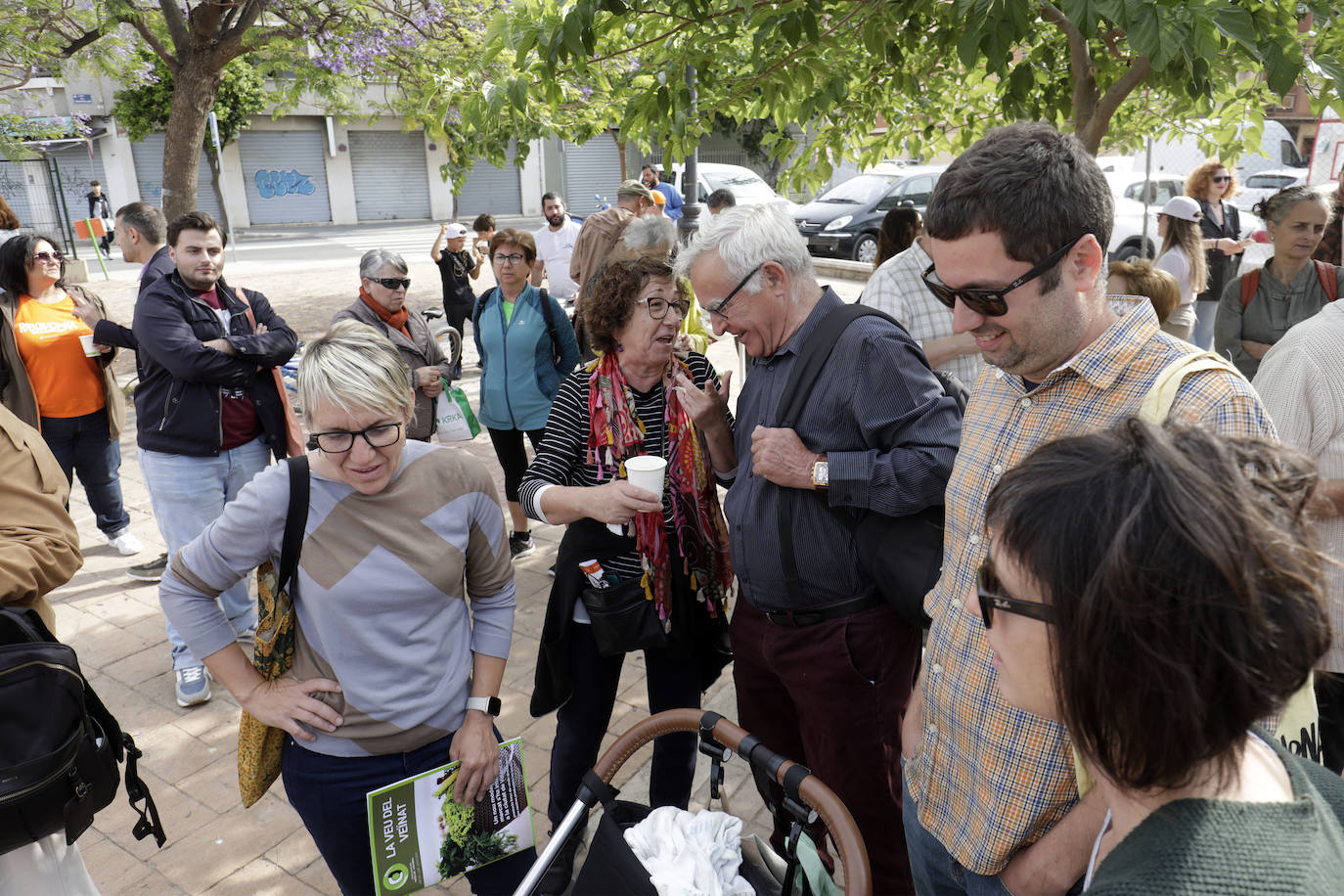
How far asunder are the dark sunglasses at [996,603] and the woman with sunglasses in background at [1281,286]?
4.41 m

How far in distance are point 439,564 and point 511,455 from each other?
10.6ft

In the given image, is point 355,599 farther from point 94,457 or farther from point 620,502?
point 94,457

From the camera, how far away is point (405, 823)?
1.96 metres

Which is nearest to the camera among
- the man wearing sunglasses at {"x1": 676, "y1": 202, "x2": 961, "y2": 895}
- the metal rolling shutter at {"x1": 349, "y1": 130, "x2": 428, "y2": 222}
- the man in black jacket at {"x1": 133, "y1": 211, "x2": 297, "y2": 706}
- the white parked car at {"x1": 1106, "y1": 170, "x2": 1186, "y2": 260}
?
the man wearing sunglasses at {"x1": 676, "y1": 202, "x2": 961, "y2": 895}

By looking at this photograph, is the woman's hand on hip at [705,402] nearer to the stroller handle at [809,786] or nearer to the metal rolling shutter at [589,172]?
the stroller handle at [809,786]

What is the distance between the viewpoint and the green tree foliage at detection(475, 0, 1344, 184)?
2.36 meters

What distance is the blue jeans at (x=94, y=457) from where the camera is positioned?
4992 millimetres

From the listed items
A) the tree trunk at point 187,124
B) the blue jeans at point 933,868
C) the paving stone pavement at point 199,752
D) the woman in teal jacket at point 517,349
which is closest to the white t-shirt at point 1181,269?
the woman in teal jacket at point 517,349

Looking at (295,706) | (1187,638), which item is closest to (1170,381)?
(1187,638)

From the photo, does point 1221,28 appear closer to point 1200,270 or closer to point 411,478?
point 411,478

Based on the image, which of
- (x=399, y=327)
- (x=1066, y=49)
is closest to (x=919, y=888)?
(x=399, y=327)

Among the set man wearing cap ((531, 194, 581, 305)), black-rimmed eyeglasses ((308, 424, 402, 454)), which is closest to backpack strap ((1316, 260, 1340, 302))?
black-rimmed eyeglasses ((308, 424, 402, 454))

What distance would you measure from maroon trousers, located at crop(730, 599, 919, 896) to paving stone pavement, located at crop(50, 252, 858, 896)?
99cm

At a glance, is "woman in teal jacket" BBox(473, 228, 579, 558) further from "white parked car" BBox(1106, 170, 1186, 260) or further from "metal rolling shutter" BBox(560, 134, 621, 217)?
"metal rolling shutter" BBox(560, 134, 621, 217)
